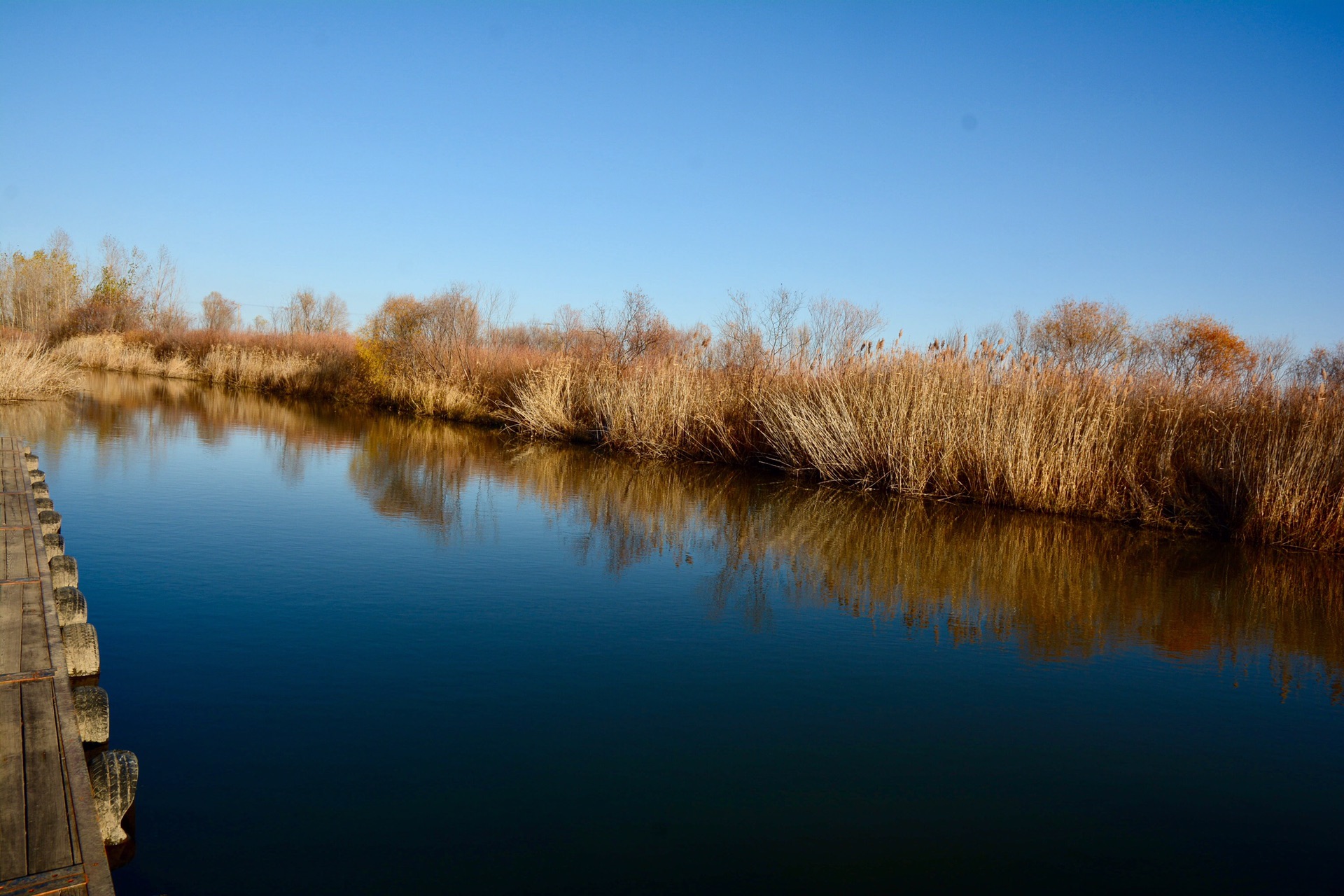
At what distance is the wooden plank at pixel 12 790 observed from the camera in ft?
7.80

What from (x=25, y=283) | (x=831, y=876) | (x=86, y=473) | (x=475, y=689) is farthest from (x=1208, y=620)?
(x=25, y=283)

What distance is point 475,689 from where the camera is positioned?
4.40 metres

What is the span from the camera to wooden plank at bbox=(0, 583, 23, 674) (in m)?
3.63

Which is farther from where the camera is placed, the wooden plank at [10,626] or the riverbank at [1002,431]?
the riverbank at [1002,431]

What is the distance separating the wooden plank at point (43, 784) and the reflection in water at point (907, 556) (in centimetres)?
392

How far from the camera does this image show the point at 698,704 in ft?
14.4

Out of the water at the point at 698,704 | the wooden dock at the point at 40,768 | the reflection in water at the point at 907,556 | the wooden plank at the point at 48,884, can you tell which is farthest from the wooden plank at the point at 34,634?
the reflection in water at the point at 907,556

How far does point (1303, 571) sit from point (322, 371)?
2480cm

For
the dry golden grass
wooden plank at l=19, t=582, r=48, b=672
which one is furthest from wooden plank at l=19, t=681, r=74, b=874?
the dry golden grass

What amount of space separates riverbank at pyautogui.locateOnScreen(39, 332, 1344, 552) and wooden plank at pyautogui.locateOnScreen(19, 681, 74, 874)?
9.67m

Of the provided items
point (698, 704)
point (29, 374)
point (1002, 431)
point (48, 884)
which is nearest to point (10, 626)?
point (48, 884)

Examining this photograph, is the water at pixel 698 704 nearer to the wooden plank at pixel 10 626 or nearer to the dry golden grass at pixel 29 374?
the wooden plank at pixel 10 626

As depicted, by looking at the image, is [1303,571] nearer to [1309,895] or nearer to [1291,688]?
[1291,688]

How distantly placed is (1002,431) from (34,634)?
9.65 m
